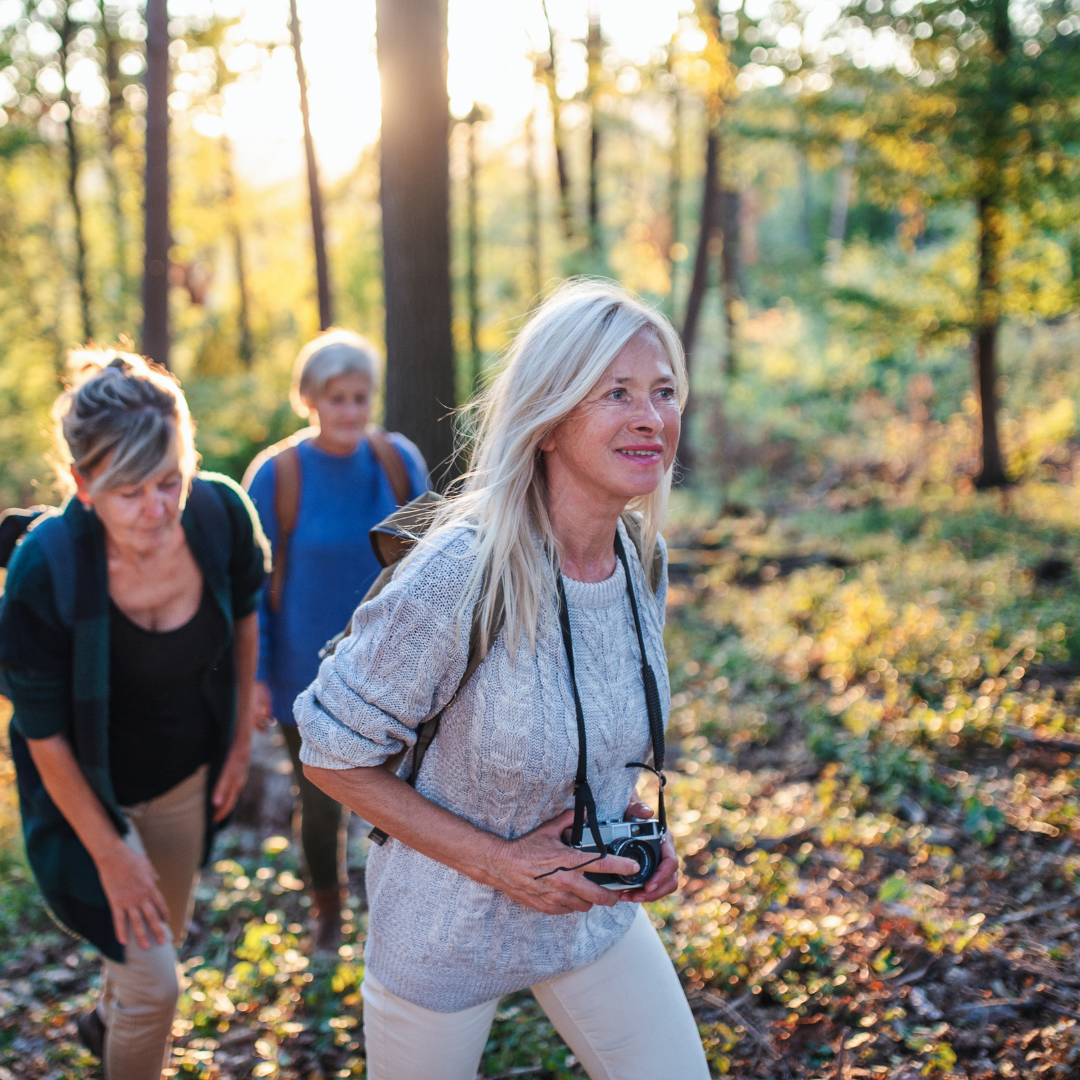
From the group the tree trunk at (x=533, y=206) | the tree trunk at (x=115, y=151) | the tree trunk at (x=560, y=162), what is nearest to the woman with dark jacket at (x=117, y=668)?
the tree trunk at (x=115, y=151)

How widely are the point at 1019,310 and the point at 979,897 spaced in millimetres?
10245

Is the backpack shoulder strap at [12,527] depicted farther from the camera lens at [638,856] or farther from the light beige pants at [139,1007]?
the camera lens at [638,856]

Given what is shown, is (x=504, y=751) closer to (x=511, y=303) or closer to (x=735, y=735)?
(x=735, y=735)

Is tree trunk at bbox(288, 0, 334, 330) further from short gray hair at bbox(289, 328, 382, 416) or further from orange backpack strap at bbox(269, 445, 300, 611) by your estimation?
orange backpack strap at bbox(269, 445, 300, 611)

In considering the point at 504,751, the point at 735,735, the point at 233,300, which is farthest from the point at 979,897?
the point at 233,300

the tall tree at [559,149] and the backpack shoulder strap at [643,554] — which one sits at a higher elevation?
the tall tree at [559,149]

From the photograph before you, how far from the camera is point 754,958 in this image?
11.8 ft

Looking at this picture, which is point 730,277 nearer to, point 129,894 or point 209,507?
point 209,507

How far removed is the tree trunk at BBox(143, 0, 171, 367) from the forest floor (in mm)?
4696

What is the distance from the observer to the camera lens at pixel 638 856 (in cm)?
190

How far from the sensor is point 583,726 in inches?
76.1

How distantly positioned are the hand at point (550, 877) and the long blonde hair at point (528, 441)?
0.43 m

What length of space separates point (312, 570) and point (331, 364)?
0.90m

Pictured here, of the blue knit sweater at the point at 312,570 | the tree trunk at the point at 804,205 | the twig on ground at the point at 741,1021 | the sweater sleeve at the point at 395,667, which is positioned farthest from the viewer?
the tree trunk at the point at 804,205
